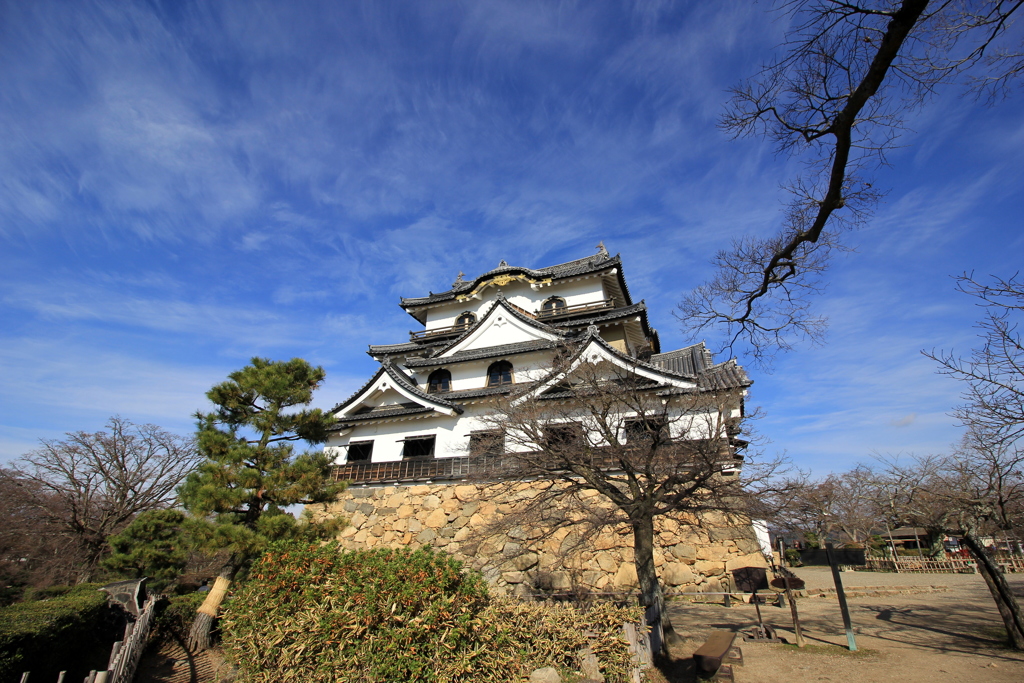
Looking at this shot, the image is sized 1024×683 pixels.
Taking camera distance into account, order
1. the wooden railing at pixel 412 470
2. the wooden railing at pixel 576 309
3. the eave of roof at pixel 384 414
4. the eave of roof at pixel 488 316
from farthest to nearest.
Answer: the wooden railing at pixel 576 309 < the eave of roof at pixel 488 316 < the eave of roof at pixel 384 414 < the wooden railing at pixel 412 470

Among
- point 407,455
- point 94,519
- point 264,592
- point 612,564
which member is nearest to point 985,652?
point 612,564

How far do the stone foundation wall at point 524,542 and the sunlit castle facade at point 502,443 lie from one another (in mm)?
33

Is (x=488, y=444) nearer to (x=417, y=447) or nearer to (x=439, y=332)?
(x=417, y=447)

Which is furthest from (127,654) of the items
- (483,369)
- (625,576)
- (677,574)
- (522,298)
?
(522,298)

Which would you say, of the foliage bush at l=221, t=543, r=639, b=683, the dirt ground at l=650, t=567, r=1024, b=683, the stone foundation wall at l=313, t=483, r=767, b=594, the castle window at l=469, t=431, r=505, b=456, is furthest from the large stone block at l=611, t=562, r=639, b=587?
the foliage bush at l=221, t=543, r=639, b=683

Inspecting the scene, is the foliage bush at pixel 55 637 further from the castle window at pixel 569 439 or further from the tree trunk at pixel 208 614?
the castle window at pixel 569 439

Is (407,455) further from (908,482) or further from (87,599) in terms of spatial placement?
(908,482)

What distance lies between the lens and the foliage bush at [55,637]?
5.81m

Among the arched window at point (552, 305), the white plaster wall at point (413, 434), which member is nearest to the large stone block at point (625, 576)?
the white plaster wall at point (413, 434)

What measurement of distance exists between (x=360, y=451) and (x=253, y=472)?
242 inches

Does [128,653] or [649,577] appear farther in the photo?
[649,577]

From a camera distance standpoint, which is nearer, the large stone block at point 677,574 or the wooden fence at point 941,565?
the large stone block at point 677,574

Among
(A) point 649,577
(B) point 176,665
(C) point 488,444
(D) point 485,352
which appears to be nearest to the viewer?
(A) point 649,577

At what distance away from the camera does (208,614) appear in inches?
396
